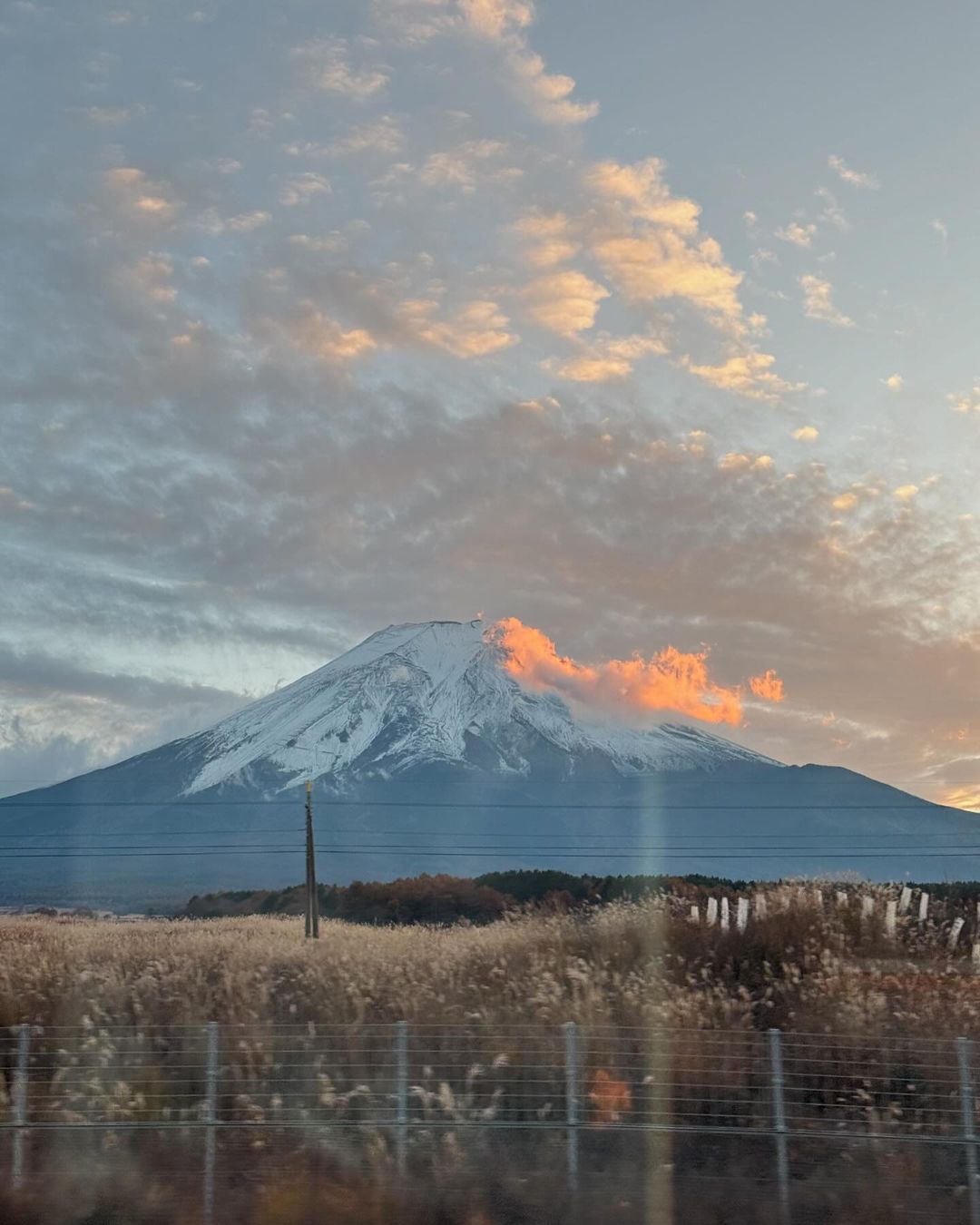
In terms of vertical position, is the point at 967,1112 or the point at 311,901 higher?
the point at 311,901

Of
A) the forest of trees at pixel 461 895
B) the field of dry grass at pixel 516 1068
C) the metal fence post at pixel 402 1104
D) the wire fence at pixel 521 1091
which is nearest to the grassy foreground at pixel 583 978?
the field of dry grass at pixel 516 1068

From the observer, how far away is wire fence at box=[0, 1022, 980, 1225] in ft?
39.5

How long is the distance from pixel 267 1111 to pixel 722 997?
559 cm

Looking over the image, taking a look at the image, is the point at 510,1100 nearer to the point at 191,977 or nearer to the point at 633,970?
the point at 633,970

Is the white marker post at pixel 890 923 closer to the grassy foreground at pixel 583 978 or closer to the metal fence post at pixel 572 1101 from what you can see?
the grassy foreground at pixel 583 978

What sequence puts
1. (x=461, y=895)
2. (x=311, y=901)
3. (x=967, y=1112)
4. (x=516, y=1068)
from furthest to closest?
(x=461, y=895), (x=311, y=901), (x=516, y=1068), (x=967, y=1112)

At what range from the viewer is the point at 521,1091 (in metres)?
13.9

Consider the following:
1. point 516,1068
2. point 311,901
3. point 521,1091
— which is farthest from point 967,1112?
point 311,901

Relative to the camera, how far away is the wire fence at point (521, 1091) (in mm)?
12047

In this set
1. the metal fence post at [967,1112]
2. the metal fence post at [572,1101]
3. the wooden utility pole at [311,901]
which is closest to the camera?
the metal fence post at [967,1112]

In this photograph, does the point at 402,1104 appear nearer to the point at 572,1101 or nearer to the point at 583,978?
the point at 572,1101

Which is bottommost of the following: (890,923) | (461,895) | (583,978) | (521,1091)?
(521,1091)

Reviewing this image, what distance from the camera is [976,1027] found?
1522 cm

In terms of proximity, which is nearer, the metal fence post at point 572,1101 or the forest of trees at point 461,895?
the metal fence post at point 572,1101
